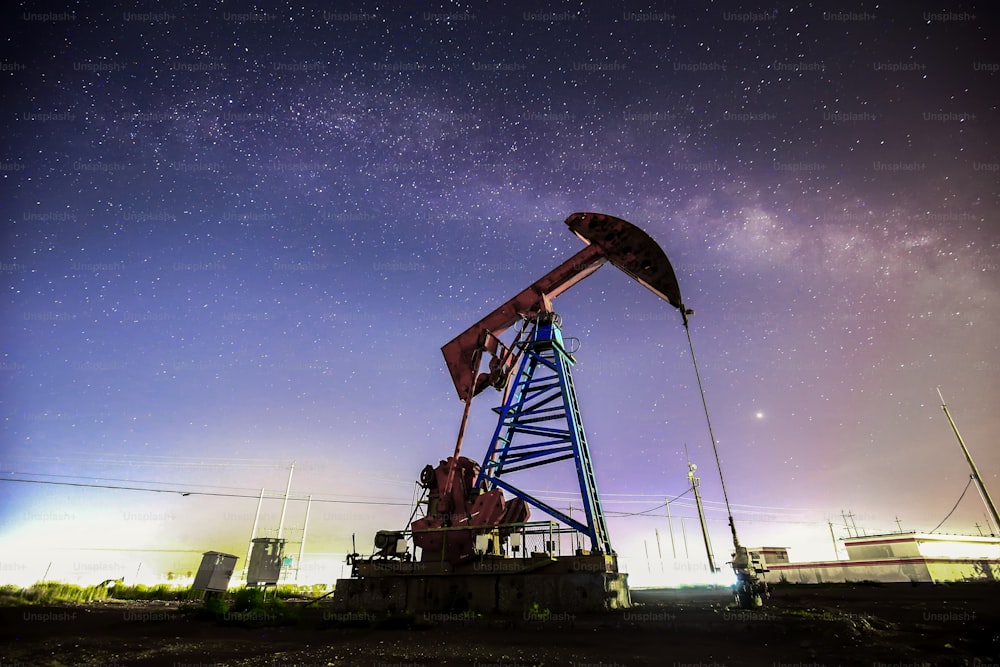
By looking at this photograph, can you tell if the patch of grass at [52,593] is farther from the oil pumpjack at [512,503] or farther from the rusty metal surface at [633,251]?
the rusty metal surface at [633,251]

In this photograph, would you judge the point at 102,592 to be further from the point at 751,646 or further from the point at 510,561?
the point at 751,646

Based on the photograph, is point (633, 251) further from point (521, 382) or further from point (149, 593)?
point (149, 593)

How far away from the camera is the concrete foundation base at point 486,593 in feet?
29.5

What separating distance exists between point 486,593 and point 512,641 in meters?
3.65

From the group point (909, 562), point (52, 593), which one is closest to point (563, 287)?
point (52, 593)

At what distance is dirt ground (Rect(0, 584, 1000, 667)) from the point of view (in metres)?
4.94

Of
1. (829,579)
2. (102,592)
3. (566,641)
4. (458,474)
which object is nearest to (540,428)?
(458,474)

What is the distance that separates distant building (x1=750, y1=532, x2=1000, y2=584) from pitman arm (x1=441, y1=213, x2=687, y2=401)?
32.6 metres

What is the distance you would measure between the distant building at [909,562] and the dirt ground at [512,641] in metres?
28.3

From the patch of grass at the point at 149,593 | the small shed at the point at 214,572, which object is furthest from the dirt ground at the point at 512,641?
the patch of grass at the point at 149,593

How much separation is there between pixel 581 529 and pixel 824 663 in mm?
6078

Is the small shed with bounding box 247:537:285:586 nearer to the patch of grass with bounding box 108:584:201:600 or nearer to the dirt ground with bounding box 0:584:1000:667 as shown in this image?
the patch of grass with bounding box 108:584:201:600

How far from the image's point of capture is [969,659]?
440cm

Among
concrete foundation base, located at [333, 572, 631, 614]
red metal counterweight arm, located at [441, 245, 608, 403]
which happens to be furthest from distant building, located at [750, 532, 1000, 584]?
red metal counterweight arm, located at [441, 245, 608, 403]
